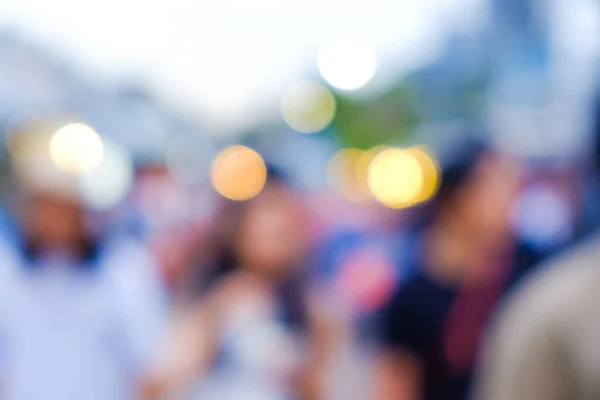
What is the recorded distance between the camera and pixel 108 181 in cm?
407

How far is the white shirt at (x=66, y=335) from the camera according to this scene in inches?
71.1

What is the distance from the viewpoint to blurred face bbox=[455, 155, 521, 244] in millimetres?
1767

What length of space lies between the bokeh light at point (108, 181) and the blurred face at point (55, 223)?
3.3 inches

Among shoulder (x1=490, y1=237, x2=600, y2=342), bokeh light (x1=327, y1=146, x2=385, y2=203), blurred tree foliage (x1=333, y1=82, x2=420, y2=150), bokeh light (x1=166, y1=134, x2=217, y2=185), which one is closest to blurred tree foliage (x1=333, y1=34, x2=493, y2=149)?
blurred tree foliage (x1=333, y1=82, x2=420, y2=150)

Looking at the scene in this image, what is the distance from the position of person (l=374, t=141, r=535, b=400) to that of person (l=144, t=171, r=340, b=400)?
210 millimetres

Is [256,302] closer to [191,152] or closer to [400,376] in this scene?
[400,376]

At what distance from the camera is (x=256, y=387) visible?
1.77 m

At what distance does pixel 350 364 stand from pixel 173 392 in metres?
0.80

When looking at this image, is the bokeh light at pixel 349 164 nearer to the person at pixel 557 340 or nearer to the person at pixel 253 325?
the person at pixel 253 325

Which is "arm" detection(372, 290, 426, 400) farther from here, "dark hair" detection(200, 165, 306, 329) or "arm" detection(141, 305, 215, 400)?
"arm" detection(141, 305, 215, 400)

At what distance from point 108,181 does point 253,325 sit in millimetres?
2444

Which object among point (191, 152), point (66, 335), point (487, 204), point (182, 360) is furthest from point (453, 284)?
point (191, 152)

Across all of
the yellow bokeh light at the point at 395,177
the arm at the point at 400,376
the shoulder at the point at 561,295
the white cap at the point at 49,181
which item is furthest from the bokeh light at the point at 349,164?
the shoulder at the point at 561,295

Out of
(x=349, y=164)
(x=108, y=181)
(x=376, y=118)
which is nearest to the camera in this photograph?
(x=108, y=181)
